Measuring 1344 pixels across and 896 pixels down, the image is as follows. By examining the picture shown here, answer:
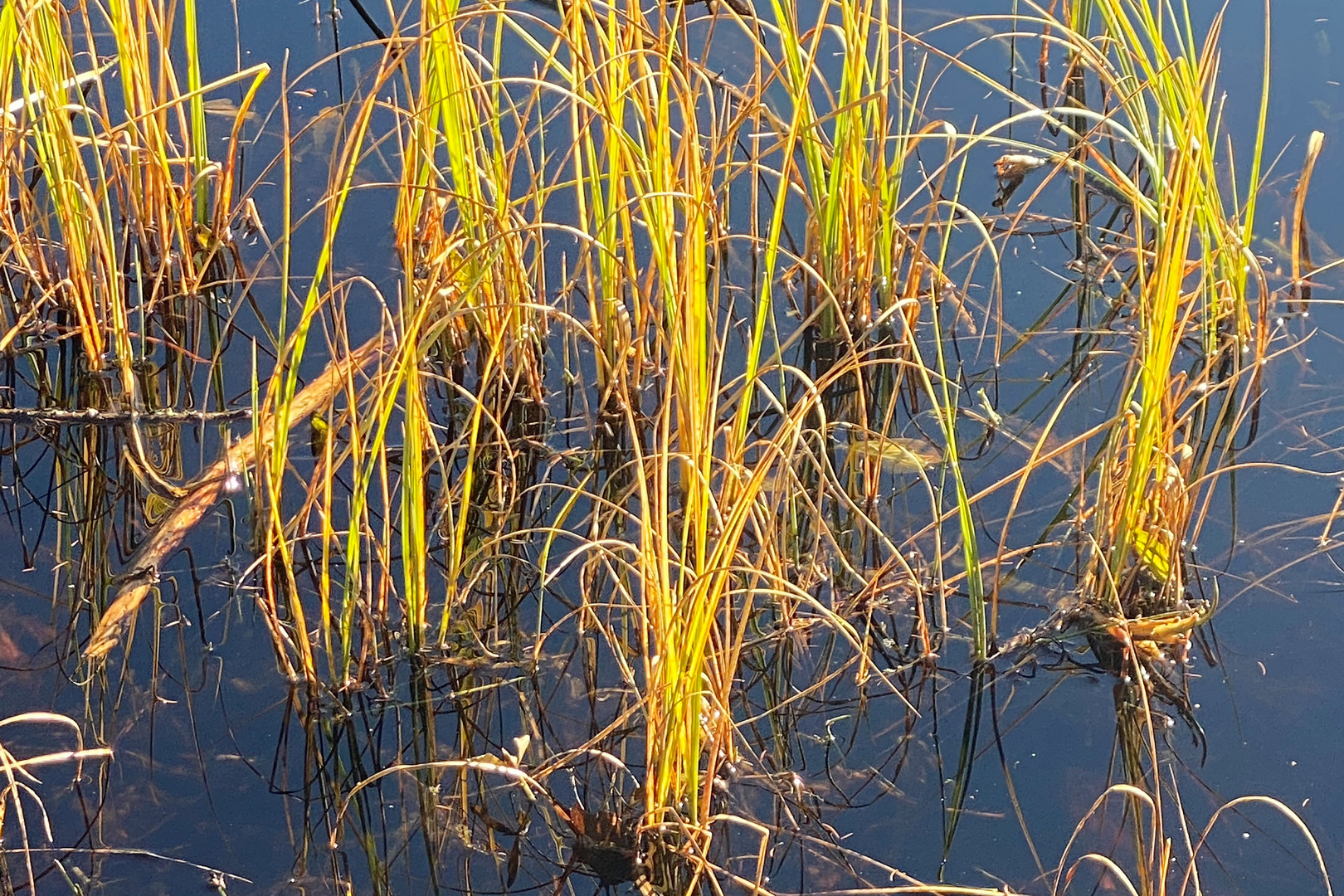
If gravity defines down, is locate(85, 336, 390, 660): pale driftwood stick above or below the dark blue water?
above

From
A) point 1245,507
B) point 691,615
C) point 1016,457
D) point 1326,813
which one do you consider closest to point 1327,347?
point 1245,507

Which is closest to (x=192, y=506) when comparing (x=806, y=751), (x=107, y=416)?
(x=107, y=416)

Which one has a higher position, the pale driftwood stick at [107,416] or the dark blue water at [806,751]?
the pale driftwood stick at [107,416]

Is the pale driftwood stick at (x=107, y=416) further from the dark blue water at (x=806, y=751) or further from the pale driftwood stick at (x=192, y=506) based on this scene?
the dark blue water at (x=806, y=751)

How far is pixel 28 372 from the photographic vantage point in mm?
1924

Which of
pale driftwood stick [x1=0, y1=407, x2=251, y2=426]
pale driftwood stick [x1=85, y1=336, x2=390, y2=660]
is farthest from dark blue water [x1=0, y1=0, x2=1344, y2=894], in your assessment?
pale driftwood stick [x1=0, y1=407, x2=251, y2=426]

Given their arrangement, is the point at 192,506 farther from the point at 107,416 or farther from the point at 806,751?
the point at 806,751

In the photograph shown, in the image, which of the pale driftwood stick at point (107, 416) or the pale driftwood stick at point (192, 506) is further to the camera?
the pale driftwood stick at point (107, 416)

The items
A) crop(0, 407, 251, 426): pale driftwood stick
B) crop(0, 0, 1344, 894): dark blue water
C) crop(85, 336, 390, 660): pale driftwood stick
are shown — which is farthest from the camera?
crop(0, 407, 251, 426): pale driftwood stick

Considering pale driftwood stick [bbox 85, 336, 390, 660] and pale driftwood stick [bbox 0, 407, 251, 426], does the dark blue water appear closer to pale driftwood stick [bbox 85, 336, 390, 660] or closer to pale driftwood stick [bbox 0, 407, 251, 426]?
pale driftwood stick [bbox 85, 336, 390, 660]

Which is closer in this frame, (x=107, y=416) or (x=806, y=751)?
(x=806, y=751)

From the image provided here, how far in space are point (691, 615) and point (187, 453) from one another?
3.01 ft

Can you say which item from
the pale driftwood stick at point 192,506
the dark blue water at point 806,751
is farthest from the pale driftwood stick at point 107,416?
the dark blue water at point 806,751

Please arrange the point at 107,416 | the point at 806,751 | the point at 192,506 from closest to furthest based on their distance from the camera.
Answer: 1. the point at 806,751
2. the point at 192,506
3. the point at 107,416
